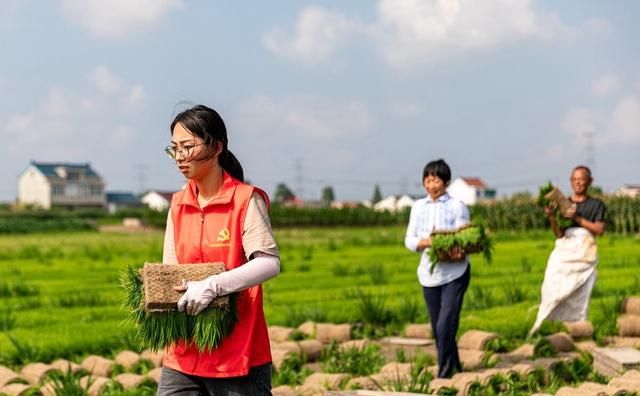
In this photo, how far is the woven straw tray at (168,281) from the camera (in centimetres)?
361

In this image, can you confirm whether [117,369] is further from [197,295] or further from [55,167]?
[55,167]

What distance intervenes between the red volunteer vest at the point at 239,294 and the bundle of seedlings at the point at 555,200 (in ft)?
20.5

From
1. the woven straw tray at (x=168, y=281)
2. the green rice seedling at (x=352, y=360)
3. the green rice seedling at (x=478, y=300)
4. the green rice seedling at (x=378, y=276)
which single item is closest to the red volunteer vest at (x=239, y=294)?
the woven straw tray at (x=168, y=281)

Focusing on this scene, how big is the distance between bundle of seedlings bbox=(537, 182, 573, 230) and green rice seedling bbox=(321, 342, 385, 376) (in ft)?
7.41

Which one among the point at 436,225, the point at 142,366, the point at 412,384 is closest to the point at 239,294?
the point at 412,384

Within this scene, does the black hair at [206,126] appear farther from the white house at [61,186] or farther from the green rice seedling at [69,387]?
the white house at [61,186]

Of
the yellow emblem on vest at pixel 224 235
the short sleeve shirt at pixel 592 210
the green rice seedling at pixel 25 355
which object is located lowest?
the green rice seedling at pixel 25 355

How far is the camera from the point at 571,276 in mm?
10125

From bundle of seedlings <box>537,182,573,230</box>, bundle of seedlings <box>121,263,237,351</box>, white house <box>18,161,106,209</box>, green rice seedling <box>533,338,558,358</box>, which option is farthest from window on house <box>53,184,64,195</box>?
bundle of seedlings <box>121,263,237,351</box>

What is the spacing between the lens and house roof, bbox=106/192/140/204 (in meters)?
137

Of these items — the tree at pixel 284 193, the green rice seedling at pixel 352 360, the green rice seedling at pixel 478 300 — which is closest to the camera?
the green rice seedling at pixel 352 360

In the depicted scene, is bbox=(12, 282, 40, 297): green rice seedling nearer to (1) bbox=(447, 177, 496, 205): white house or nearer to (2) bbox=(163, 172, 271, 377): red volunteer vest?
(2) bbox=(163, 172, 271, 377): red volunteer vest

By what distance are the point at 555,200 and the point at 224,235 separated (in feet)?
21.3

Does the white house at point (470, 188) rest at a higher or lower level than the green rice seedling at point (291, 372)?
higher
